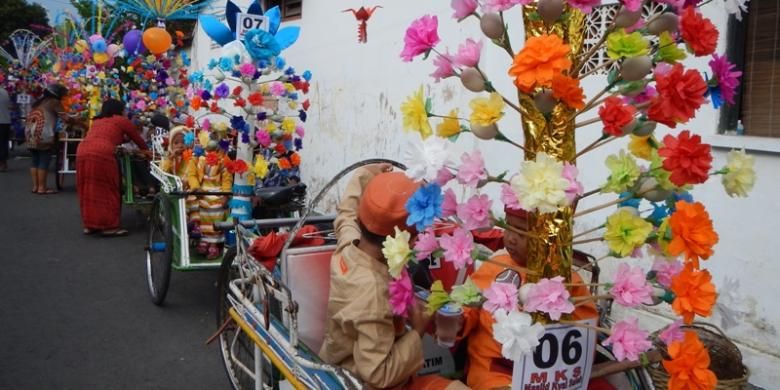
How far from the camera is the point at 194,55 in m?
13.3

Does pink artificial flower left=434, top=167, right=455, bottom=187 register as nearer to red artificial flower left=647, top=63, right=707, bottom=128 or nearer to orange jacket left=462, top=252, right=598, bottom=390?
red artificial flower left=647, top=63, right=707, bottom=128

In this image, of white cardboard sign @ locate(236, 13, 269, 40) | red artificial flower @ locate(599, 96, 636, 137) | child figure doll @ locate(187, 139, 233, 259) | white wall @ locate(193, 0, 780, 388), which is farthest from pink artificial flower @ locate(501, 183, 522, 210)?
white cardboard sign @ locate(236, 13, 269, 40)

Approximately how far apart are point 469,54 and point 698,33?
0.55m

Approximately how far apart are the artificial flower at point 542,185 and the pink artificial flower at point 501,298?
0.25 meters

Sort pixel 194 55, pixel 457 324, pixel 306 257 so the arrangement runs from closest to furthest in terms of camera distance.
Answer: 1. pixel 457 324
2. pixel 306 257
3. pixel 194 55

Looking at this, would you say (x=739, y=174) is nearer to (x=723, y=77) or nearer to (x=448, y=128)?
(x=723, y=77)

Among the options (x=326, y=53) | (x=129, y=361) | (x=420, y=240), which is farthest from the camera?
(x=326, y=53)

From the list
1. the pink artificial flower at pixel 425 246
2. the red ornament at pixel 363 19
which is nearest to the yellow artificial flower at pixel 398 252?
the pink artificial flower at pixel 425 246

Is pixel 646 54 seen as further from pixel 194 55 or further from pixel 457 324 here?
pixel 194 55

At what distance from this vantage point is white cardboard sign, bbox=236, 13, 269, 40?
16.7 ft

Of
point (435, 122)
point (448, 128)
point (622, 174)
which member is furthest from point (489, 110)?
point (435, 122)

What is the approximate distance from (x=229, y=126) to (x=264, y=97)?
361mm

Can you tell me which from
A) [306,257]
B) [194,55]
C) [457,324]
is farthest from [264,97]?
[194,55]

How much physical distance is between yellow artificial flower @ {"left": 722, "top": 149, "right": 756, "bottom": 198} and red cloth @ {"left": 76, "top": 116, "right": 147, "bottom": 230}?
266 inches
